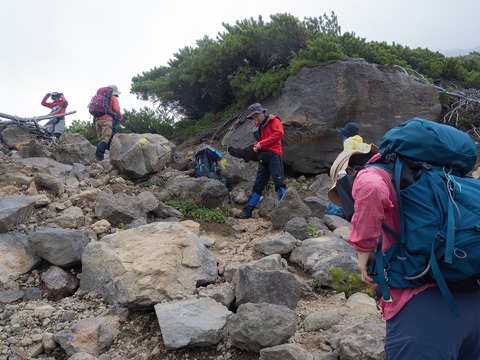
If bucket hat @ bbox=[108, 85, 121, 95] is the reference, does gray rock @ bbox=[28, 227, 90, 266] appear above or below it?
below

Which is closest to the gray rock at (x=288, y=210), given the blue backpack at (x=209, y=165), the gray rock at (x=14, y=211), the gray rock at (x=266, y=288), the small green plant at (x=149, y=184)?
the blue backpack at (x=209, y=165)

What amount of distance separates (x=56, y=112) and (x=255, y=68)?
6.13 m

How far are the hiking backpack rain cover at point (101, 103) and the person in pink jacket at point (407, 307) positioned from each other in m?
10.1

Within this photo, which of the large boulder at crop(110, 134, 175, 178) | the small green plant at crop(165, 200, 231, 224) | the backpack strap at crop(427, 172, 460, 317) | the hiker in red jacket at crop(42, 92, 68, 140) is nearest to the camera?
the backpack strap at crop(427, 172, 460, 317)

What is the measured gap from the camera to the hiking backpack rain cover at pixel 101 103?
11.4 meters

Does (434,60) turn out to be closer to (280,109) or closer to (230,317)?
(280,109)

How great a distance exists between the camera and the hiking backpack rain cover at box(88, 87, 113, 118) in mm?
11422

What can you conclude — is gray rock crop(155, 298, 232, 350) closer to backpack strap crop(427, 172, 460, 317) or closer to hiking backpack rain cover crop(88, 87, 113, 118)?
backpack strap crop(427, 172, 460, 317)

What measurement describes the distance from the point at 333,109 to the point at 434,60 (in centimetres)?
571

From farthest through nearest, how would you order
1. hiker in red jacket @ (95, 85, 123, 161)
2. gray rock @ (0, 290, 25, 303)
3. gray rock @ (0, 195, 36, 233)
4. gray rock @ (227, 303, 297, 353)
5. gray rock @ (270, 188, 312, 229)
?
1. hiker in red jacket @ (95, 85, 123, 161)
2. gray rock @ (270, 188, 312, 229)
3. gray rock @ (0, 195, 36, 233)
4. gray rock @ (0, 290, 25, 303)
5. gray rock @ (227, 303, 297, 353)

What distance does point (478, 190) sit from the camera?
7.46ft

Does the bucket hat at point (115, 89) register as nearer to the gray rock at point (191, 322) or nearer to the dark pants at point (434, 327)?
the gray rock at point (191, 322)

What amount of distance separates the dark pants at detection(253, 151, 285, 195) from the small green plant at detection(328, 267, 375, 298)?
3398 mm

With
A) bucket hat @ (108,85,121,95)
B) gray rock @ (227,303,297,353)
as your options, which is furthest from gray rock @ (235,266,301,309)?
bucket hat @ (108,85,121,95)
